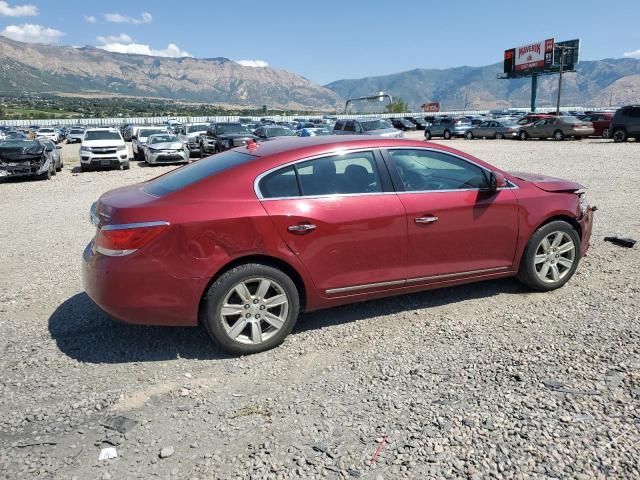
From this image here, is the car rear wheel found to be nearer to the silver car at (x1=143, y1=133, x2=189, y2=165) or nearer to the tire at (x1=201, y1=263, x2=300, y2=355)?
the silver car at (x1=143, y1=133, x2=189, y2=165)

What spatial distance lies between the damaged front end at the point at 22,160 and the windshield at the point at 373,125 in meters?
14.0

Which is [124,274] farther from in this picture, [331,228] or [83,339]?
[331,228]

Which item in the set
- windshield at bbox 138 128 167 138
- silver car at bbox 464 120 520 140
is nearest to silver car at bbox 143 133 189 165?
windshield at bbox 138 128 167 138

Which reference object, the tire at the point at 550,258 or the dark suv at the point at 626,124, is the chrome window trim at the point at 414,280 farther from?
the dark suv at the point at 626,124

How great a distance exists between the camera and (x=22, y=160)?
635 inches

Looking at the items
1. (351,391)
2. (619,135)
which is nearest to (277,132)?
(619,135)

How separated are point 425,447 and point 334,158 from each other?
7.74ft

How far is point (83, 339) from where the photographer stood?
4.25 m

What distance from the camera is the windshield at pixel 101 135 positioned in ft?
66.7

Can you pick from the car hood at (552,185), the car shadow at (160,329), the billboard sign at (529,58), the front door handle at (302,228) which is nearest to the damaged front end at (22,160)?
the car shadow at (160,329)

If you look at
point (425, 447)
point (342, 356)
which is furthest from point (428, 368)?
point (425, 447)

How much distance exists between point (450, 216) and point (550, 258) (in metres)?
1.29

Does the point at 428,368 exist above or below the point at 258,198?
below

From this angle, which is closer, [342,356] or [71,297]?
[342,356]
